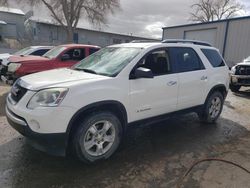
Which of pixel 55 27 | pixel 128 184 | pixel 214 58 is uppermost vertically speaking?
pixel 55 27

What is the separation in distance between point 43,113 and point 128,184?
4.62 ft

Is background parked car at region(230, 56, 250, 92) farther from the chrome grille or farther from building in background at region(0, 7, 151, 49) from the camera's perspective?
building in background at region(0, 7, 151, 49)

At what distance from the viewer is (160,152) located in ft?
12.8

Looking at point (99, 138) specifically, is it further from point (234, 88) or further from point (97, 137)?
point (234, 88)

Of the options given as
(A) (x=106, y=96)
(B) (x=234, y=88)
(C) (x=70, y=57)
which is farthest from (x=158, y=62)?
(B) (x=234, y=88)

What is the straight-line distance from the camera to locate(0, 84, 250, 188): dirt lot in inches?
119

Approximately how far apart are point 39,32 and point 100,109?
110 ft

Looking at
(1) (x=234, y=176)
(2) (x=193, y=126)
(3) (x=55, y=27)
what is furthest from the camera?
(3) (x=55, y=27)

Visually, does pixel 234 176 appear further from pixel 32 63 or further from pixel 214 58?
pixel 32 63

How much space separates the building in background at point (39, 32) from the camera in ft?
109

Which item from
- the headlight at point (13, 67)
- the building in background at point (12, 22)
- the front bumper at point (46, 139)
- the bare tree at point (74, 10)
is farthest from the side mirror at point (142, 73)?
the building in background at point (12, 22)

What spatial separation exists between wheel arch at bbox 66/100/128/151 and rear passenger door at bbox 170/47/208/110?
52.7 inches

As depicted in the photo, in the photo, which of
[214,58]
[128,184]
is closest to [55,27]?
[214,58]

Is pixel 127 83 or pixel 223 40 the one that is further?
pixel 223 40
